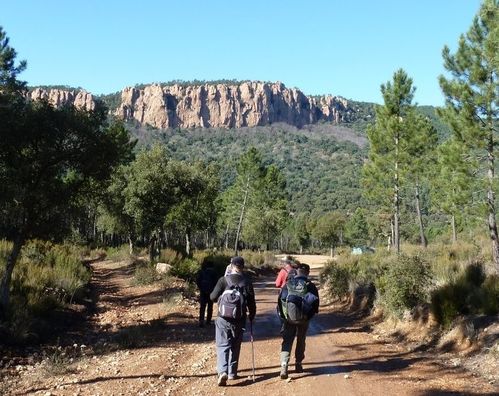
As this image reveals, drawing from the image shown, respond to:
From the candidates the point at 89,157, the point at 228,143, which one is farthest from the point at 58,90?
the point at 89,157

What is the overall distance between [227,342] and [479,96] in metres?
11.8

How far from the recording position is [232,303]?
6.77m

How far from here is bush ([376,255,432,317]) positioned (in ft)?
39.5

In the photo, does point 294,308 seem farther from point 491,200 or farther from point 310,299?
point 491,200

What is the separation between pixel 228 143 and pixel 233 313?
16657cm

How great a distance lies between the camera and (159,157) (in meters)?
24.7

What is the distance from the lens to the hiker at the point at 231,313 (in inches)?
267

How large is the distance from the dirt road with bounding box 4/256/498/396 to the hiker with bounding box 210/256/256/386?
0.94 ft

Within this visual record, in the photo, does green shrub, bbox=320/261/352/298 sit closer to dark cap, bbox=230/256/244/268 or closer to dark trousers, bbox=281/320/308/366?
dark trousers, bbox=281/320/308/366

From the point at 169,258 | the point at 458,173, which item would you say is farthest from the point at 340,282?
the point at 169,258

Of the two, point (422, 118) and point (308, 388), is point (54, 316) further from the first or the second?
point (422, 118)

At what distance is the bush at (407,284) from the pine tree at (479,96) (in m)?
3.34

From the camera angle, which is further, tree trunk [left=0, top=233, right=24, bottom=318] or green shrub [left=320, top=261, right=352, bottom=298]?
green shrub [left=320, top=261, right=352, bottom=298]

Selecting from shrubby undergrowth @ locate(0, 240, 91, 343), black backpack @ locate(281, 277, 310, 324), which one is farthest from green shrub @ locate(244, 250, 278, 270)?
black backpack @ locate(281, 277, 310, 324)
